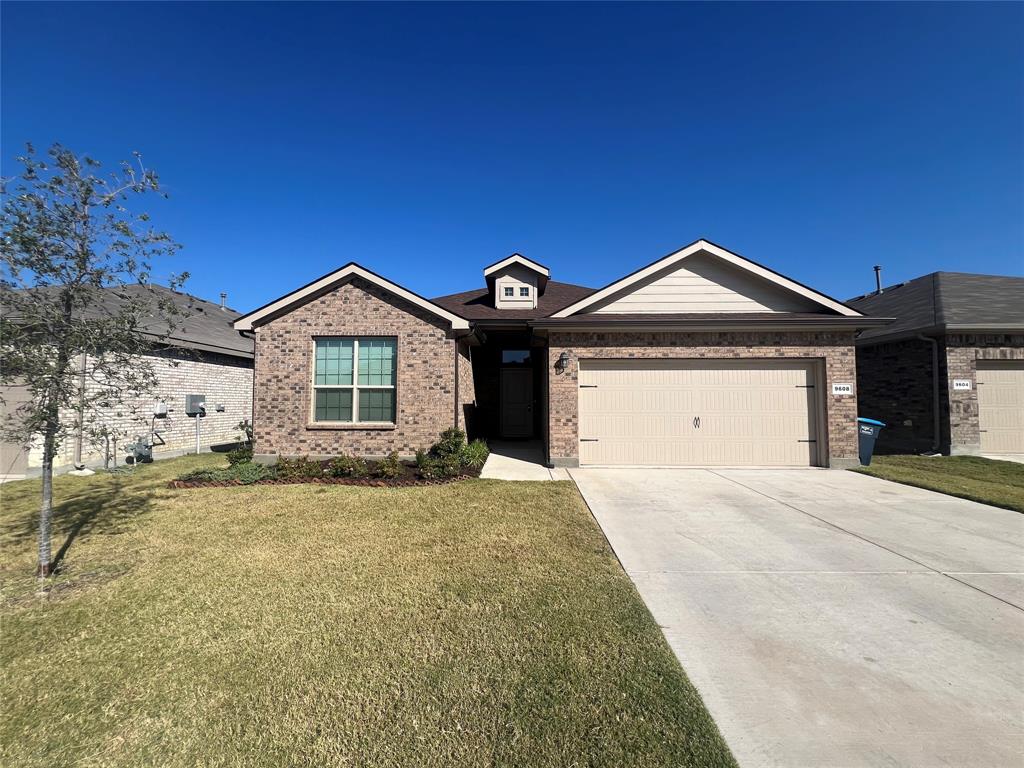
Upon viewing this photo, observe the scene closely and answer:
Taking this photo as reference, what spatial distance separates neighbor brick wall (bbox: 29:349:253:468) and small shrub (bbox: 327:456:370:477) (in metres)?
4.30

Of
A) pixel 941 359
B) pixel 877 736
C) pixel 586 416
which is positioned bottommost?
pixel 877 736

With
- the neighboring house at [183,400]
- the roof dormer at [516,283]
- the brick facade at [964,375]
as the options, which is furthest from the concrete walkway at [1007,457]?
the neighboring house at [183,400]

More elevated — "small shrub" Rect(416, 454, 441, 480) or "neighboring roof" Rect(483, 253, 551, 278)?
"neighboring roof" Rect(483, 253, 551, 278)

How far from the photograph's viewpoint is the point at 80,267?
3871 millimetres

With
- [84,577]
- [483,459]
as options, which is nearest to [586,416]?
[483,459]

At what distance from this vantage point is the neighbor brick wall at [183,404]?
955cm

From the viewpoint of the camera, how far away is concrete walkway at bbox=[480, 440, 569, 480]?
8117 millimetres

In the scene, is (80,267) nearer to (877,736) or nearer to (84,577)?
(84,577)

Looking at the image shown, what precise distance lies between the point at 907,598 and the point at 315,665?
185 inches

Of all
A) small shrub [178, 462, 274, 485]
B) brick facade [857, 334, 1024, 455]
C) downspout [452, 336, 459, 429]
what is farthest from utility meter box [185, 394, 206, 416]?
brick facade [857, 334, 1024, 455]

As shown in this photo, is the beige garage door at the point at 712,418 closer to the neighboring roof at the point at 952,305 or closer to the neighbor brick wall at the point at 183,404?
the neighboring roof at the point at 952,305

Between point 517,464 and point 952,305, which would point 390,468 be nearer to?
point 517,464

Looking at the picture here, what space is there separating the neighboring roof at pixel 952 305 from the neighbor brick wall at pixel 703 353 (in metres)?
4.11

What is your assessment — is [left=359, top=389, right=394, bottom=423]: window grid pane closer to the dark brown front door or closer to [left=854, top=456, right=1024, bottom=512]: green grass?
the dark brown front door
